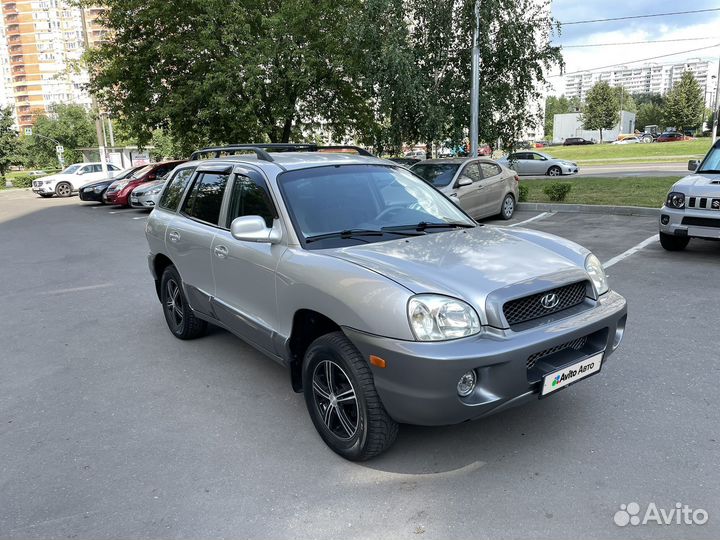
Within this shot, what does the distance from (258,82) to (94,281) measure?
11.1 meters

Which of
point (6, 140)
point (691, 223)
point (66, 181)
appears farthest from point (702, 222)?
point (6, 140)

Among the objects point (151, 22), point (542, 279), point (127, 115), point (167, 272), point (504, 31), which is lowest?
point (167, 272)

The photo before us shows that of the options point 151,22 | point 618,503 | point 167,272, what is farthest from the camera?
point 151,22

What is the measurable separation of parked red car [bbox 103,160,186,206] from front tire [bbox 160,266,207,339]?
14803 mm

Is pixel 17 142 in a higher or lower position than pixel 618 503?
higher

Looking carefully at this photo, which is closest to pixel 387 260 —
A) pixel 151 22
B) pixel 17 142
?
pixel 151 22

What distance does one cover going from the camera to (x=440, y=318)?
8.97ft

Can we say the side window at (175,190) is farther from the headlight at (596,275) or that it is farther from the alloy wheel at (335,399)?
the headlight at (596,275)

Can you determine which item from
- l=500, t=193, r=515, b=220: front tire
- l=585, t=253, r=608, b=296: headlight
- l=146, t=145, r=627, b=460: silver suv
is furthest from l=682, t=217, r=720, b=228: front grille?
l=500, t=193, r=515, b=220: front tire

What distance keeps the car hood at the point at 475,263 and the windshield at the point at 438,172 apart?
7.67m

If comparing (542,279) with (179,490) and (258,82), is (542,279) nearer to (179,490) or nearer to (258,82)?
(179,490)

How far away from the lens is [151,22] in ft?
61.3

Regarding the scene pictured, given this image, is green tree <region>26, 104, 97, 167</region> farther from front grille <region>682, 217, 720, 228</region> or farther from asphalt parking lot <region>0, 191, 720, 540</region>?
front grille <region>682, 217, 720, 228</region>

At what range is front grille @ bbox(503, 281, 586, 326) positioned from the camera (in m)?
2.86
